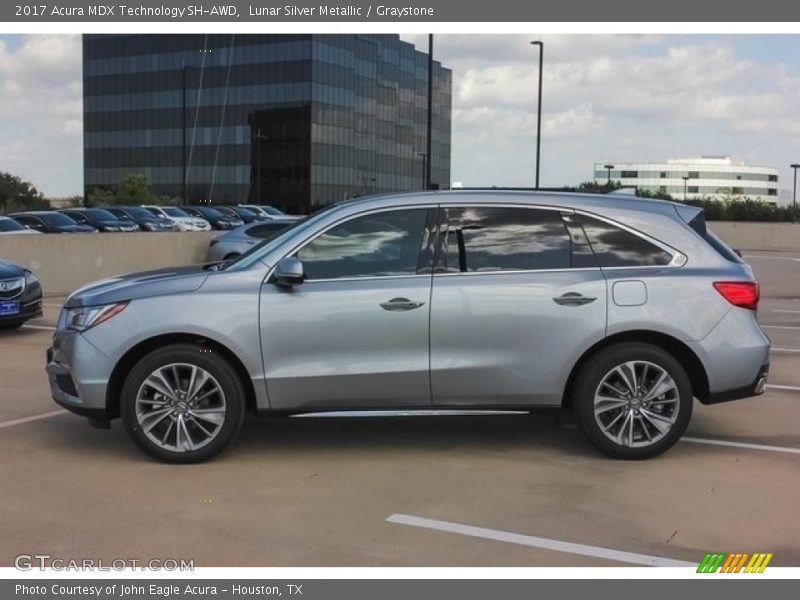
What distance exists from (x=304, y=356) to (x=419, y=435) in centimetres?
138

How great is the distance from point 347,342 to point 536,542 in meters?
1.85

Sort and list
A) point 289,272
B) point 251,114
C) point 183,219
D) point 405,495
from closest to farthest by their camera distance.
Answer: point 405,495 → point 289,272 → point 183,219 → point 251,114

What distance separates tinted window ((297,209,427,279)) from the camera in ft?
18.7

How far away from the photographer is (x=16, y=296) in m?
11.1

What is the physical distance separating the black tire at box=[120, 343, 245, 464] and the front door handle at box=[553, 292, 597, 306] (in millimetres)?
2178

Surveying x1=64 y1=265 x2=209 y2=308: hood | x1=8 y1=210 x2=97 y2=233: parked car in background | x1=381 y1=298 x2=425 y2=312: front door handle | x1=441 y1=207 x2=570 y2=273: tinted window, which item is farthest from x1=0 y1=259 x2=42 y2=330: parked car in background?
x1=8 y1=210 x2=97 y2=233: parked car in background

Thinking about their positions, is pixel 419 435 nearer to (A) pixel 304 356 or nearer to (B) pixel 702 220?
(A) pixel 304 356

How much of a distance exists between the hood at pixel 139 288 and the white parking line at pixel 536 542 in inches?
82.7

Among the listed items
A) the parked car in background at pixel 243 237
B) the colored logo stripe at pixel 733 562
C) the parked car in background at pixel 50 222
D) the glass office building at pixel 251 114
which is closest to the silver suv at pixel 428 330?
the colored logo stripe at pixel 733 562

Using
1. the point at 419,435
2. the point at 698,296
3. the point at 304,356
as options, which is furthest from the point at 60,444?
the point at 698,296

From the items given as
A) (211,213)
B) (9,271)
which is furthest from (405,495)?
(211,213)

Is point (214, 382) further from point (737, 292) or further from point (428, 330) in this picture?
point (737, 292)

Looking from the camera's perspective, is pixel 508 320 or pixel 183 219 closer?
pixel 508 320

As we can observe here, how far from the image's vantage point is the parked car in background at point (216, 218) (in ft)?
132
